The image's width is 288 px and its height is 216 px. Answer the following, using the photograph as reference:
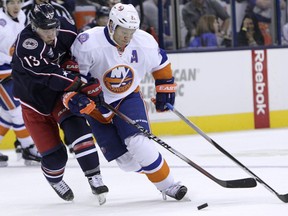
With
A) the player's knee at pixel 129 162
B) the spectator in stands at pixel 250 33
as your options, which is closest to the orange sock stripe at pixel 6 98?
the player's knee at pixel 129 162

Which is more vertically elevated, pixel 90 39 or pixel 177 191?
pixel 90 39

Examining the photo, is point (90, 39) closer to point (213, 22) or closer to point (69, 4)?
point (69, 4)

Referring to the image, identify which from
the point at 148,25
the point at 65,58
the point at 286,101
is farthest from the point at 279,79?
the point at 65,58

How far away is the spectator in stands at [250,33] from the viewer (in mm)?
9547

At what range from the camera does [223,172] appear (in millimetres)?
6484

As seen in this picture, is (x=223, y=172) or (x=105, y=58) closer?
(x=105, y=58)

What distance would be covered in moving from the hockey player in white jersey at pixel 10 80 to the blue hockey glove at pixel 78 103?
2.24 meters

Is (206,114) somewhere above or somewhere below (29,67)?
below

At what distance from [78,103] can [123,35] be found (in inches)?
16.7

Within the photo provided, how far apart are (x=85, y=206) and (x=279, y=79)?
442cm

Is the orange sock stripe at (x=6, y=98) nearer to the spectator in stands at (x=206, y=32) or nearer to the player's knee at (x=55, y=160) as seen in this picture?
the player's knee at (x=55, y=160)

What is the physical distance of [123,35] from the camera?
200 inches

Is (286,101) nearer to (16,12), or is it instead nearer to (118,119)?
(16,12)

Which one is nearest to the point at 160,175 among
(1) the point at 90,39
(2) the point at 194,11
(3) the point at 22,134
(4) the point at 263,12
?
(1) the point at 90,39
